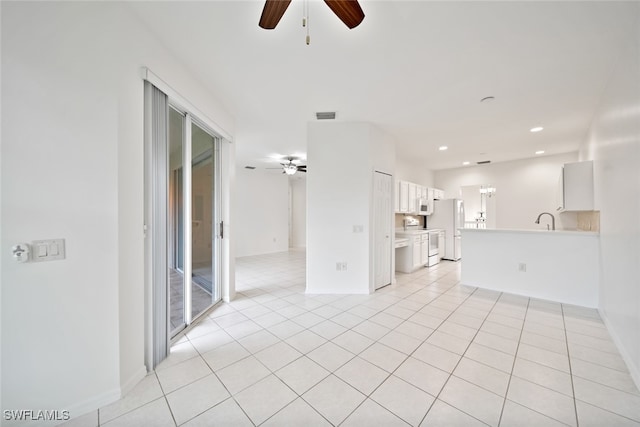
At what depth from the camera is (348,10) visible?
1.38 metres

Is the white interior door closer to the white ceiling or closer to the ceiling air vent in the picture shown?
the white ceiling

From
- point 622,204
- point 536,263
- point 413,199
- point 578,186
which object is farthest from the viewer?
point 413,199

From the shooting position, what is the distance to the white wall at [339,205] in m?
3.81

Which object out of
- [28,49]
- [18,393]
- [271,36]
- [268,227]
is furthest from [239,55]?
[268,227]

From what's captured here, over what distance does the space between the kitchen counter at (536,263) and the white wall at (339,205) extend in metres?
2.04

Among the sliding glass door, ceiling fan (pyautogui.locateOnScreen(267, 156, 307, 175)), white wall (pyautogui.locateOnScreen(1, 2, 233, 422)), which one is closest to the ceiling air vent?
the sliding glass door

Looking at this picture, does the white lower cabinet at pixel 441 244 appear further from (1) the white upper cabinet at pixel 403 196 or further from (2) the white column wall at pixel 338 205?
(2) the white column wall at pixel 338 205

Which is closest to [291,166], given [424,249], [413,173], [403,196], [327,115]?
[327,115]

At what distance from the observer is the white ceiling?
69.6 inches

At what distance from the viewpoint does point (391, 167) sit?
4445 millimetres

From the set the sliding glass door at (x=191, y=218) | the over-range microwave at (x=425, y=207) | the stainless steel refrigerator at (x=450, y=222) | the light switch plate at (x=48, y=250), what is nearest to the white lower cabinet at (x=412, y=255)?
the over-range microwave at (x=425, y=207)

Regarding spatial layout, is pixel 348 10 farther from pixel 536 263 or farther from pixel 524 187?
pixel 524 187

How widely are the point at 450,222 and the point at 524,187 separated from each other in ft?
6.82

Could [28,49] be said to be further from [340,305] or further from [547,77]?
[547,77]
